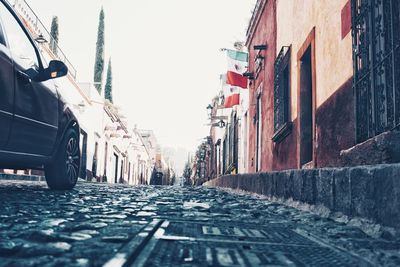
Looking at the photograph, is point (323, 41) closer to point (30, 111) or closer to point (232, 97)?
point (30, 111)

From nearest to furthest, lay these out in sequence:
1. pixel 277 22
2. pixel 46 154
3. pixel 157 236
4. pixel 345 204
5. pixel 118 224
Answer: pixel 157 236 → pixel 118 224 → pixel 345 204 → pixel 46 154 → pixel 277 22

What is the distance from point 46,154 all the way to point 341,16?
149 inches

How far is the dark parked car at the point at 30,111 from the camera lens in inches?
167

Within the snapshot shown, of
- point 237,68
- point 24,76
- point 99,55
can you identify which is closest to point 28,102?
point 24,76

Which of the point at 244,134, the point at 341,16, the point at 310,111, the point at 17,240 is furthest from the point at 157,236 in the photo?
the point at 244,134

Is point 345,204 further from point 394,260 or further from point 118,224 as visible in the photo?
point 118,224

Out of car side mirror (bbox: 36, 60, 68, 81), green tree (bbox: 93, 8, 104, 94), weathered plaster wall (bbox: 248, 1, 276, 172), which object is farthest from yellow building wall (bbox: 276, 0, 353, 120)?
green tree (bbox: 93, 8, 104, 94)

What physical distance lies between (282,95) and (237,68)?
685 cm

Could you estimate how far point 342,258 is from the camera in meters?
2.20

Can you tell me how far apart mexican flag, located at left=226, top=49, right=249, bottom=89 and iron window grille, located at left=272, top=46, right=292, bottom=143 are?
18.8ft

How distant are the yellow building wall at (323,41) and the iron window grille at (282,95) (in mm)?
351

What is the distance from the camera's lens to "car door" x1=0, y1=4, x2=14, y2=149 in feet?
13.4

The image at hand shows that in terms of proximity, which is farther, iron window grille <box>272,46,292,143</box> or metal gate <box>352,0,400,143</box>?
iron window grille <box>272,46,292,143</box>

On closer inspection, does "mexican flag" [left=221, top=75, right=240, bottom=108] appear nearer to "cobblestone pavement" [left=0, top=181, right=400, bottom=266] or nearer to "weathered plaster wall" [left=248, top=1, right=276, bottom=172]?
"weathered plaster wall" [left=248, top=1, right=276, bottom=172]
